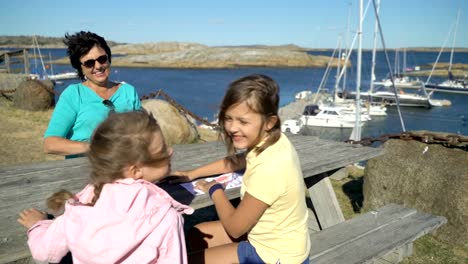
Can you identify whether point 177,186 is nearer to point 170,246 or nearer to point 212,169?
point 212,169

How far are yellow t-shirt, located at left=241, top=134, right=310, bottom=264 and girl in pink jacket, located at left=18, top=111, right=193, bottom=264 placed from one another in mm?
496

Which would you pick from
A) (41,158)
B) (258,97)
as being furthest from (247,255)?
(41,158)

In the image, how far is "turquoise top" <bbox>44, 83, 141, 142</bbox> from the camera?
2938 mm

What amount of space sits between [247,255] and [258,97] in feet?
2.77

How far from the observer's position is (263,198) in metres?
1.89

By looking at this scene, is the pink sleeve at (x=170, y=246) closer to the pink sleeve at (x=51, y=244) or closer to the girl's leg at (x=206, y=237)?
the pink sleeve at (x=51, y=244)

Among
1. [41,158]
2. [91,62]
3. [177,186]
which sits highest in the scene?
[91,62]

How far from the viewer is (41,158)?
7.01 metres

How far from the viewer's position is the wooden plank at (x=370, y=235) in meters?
2.77

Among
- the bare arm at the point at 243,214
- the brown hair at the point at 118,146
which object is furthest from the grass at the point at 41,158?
the brown hair at the point at 118,146

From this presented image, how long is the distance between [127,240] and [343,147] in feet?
9.58

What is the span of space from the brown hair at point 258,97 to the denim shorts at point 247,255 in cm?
52

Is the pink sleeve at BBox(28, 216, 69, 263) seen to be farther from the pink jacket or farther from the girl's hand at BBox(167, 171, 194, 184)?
the girl's hand at BBox(167, 171, 194, 184)

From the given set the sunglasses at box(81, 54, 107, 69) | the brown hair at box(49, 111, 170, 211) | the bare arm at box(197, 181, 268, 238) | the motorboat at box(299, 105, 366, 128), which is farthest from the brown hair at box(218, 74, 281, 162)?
the motorboat at box(299, 105, 366, 128)
